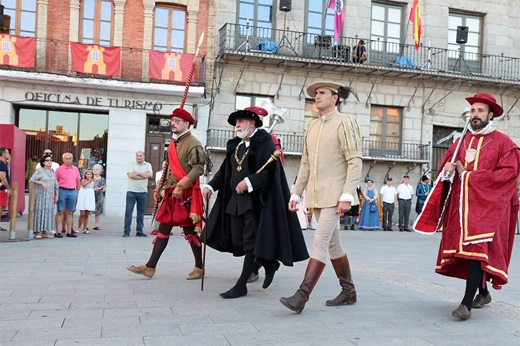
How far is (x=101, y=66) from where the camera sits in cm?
1881

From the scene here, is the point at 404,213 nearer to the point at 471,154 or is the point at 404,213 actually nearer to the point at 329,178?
the point at 471,154

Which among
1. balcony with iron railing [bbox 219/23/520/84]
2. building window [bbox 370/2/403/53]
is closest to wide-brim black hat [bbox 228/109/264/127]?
balcony with iron railing [bbox 219/23/520/84]

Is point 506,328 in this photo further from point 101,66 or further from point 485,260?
point 101,66

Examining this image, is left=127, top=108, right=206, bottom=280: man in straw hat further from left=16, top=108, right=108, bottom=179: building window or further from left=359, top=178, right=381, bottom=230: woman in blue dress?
left=16, top=108, right=108, bottom=179: building window

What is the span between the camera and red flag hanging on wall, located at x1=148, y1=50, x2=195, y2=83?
19.2 m

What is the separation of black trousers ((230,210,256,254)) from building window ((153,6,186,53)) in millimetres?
15090

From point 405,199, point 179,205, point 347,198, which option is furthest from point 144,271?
point 405,199

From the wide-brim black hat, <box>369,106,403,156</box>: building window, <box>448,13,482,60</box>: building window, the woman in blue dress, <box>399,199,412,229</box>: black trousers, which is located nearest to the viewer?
the wide-brim black hat

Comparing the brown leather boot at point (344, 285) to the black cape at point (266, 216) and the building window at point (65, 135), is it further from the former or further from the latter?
the building window at point (65, 135)

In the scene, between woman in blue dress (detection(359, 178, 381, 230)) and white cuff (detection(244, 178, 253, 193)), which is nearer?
white cuff (detection(244, 178, 253, 193))

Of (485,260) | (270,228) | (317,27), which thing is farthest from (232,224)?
(317,27)

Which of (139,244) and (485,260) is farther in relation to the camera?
(139,244)

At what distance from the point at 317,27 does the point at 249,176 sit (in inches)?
667

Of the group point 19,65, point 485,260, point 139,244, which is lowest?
point 139,244
